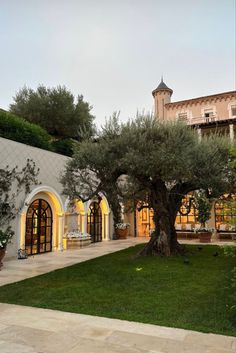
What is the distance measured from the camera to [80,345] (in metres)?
3.27

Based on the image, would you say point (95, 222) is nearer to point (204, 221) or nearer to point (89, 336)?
point (204, 221)

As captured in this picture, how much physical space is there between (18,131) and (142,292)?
9.70 meters

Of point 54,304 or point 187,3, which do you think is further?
point 187,3

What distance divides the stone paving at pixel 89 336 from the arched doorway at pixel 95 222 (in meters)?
10.5

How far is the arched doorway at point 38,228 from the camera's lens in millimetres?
11039

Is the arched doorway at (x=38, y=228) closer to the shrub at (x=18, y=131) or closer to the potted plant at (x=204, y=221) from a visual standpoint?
the shrub at (x=18, y=131)

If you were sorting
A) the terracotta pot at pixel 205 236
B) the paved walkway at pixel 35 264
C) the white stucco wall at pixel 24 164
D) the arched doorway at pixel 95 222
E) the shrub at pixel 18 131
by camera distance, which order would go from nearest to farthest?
the paved walkway at pixel 35 264
the white stucco wall at pixel 24 164
the shrub at pixel 18 131
the terracotta pot at pixel 205 236
the arched doorway at pixel 95 222

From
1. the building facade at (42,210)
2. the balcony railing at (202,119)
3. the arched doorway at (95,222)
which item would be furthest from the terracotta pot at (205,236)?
the balcony railing at (202,119)

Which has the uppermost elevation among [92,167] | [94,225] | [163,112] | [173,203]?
[163,112]

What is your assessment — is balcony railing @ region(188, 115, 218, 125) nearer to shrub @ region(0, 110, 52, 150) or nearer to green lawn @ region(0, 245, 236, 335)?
shrub @ region(0, 110, 52, 150)

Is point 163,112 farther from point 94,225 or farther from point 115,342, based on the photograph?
point 115,342

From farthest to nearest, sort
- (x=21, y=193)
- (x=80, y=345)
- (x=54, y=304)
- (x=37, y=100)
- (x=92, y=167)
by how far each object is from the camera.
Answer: (x=37, y=100) < (x=21, y=193) < (x=92, y=167) < (x=54, y=304) < (x=80, y=345)

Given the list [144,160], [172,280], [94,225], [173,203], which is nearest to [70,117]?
[94,225]

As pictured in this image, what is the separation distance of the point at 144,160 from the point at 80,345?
5.29 metres
